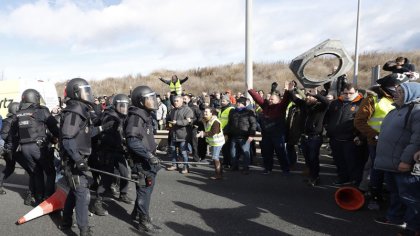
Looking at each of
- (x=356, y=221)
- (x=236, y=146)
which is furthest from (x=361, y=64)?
(x=356, y=221)

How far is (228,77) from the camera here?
28062 millimetres

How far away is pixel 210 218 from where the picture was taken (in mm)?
4605

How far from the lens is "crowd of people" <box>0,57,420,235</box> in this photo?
362 centimetres

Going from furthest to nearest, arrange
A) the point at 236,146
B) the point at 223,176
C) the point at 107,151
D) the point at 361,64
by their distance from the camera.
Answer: the point at 361,64
the point at 236,146
the point at 223,176
the point at 107,151

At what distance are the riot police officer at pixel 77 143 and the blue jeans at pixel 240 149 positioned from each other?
12.6 ft

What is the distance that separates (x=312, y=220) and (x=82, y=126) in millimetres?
3251

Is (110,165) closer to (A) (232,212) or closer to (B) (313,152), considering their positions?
(A) (232,212)

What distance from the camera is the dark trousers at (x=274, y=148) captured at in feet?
22.6

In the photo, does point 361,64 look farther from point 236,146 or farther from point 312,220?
point 312,220

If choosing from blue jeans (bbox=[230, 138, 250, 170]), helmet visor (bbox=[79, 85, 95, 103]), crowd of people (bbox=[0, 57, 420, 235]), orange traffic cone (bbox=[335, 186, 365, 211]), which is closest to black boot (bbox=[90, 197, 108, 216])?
crowd of people (bbox=[0, 57, 420, 235])

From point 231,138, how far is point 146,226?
3.65 metres

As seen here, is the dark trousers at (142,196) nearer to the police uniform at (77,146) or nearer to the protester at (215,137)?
the police uniform at (77,146)

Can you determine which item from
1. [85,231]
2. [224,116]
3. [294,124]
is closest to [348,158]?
[294,124]

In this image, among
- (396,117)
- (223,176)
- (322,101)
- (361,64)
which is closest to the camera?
(396,117)
